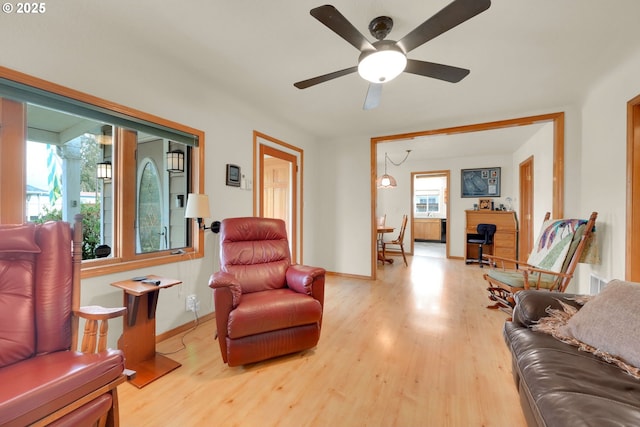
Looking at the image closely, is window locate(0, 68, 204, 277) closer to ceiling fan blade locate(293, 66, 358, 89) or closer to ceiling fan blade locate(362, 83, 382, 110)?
ceiling fan blade locate(293, 66, 358, 89)

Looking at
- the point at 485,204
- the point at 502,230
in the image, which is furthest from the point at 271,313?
the point at 485,204

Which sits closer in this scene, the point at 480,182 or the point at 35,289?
the point at 35,289

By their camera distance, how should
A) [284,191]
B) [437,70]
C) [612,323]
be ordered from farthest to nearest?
[284,191] → [437,70] → [612,323]

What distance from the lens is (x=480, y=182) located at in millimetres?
5828

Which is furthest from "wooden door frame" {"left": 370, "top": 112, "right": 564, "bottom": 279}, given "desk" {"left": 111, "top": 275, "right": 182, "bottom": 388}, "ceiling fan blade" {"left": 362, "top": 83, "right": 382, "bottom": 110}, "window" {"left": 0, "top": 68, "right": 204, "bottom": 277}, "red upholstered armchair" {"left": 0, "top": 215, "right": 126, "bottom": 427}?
"red upholstered armchair" {"left": 0, "top": 215, "right": 126, "bottom": 427}

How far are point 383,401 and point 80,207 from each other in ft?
7.91

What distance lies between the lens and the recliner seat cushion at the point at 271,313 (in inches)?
67.9

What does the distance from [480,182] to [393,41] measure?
17.3 ft

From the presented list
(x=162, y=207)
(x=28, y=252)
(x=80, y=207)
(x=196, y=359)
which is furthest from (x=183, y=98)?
(x=196, y=359)

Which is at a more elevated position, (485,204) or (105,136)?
(105,136)

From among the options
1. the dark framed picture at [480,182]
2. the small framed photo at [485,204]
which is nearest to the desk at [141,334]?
the small framed photo at [485,204]

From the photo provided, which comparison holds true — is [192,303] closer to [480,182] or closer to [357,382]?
[357,382]

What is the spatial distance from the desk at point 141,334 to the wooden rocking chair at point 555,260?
3.02m

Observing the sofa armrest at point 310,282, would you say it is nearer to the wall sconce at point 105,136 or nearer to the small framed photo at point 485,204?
the wall sconce at point 105,136
